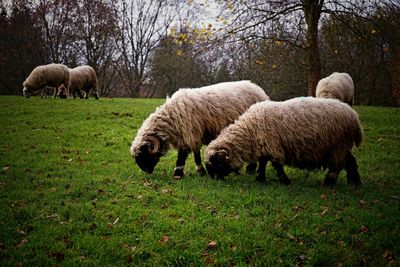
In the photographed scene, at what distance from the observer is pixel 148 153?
823 cm

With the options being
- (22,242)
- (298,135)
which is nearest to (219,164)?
(298,135)

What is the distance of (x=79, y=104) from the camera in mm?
18375

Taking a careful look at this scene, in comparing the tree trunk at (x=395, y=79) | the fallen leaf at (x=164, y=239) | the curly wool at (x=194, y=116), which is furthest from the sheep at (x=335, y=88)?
the fallen leaf at (x=164, y=239)

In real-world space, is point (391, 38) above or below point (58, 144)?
above

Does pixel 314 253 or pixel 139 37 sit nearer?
pixel 314 253

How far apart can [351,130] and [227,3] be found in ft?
30.5

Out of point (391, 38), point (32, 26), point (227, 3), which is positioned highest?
point (32, 26)

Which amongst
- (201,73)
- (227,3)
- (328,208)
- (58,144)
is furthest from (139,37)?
(328,208)

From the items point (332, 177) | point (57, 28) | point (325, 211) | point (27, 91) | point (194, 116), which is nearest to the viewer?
point (325, 211)

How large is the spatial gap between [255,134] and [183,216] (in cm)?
289

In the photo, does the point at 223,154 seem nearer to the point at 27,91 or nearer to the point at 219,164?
the point at 219,164

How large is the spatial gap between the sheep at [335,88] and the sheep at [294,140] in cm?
920

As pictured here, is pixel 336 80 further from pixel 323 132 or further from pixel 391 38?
pixel 323 132

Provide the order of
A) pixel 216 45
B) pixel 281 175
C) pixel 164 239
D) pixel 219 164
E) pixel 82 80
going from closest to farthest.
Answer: pixel 164 239
pixel 281 175
pixel 219 164
pixel 216 45
pixel 82 80
